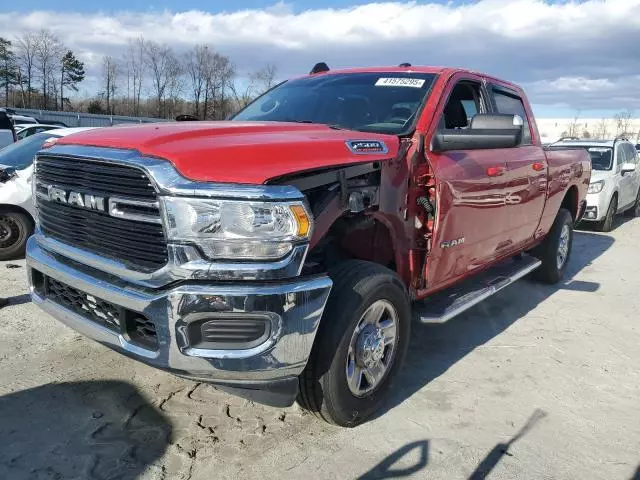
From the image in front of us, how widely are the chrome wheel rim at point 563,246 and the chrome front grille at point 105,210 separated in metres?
5.16

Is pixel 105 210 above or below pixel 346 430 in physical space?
above

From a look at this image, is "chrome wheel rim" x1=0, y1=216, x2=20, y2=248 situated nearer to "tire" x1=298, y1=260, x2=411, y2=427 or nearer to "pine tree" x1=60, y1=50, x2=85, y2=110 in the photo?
"tire" x1=298, y1=260, x2=411, y2=427

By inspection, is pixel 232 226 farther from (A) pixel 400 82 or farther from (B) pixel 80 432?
(A) pixel 400 82

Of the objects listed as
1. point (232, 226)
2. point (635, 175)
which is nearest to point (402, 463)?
point (232, 226)

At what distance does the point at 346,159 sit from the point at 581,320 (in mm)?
3526

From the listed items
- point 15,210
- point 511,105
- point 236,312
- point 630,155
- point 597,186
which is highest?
point 511,105

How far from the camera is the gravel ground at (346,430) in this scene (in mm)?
2789

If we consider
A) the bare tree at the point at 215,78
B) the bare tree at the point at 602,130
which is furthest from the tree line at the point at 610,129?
the bare tree at the point at 215,78

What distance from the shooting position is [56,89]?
57.5m

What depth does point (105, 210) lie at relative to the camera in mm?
2684

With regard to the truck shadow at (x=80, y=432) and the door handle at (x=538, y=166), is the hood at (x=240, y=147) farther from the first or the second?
the door handle at (x=538, y=166)

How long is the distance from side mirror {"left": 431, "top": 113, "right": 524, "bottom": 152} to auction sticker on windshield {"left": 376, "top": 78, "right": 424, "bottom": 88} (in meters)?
0.65

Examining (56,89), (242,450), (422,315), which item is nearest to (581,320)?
(422,315)

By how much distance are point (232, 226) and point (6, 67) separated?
201 feet
